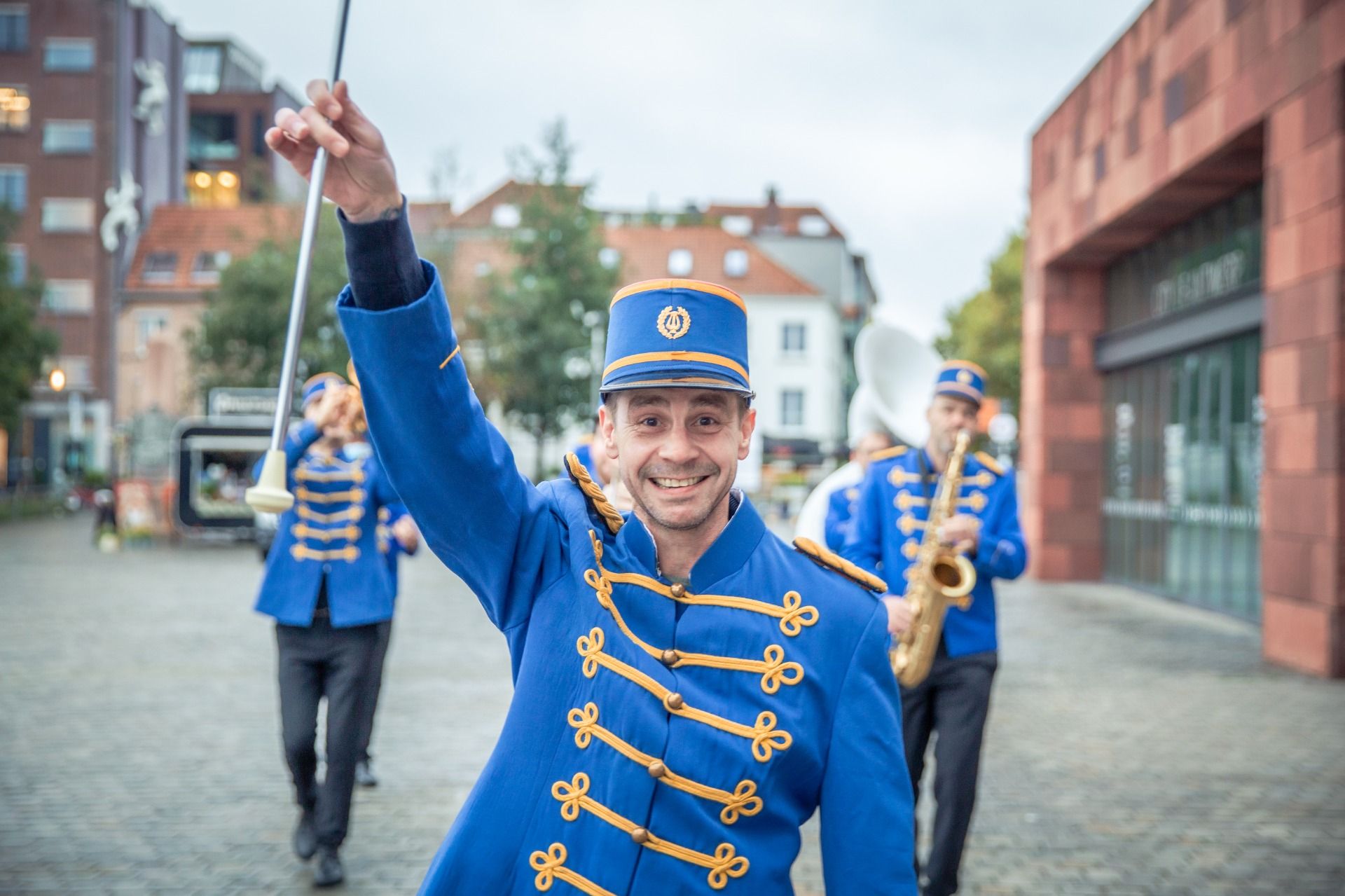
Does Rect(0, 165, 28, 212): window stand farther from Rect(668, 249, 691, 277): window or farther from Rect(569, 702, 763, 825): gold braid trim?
Rect(569, 702, 763, 825): gold braid trim

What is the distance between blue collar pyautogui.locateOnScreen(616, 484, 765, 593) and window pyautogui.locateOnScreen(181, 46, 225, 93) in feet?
263

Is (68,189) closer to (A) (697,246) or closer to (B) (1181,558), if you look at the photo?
(A) (697,246)

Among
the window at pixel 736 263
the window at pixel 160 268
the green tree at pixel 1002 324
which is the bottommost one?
the green tree at pixel 1002 324

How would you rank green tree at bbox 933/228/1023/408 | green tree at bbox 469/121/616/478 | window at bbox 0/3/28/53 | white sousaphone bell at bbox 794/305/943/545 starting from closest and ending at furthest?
white sousaphone bell at bbox 794/305/943/545 → green tree at bbox 469/121/616/478 → green tree at bbox 933/228/1023/408 → window at bbox 0/3/28/53

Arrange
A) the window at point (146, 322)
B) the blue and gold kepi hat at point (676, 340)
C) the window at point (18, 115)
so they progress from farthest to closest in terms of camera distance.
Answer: the window at point (146, 322)
the window at point (18, 115)
the blue and gold kepi hat at point (676, 340)

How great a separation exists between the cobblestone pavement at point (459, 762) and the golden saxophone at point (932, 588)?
1110 millimetres

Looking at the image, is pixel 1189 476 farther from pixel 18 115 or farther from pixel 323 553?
pixel 18 115

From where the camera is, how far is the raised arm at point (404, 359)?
194 cm

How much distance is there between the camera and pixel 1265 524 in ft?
40.9

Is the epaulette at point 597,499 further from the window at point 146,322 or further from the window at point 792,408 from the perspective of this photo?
the window at point 792,408

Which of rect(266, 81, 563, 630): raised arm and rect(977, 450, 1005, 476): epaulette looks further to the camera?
rect(977, 450, 1005, 476): epaulette

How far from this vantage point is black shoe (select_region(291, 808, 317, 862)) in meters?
5.89

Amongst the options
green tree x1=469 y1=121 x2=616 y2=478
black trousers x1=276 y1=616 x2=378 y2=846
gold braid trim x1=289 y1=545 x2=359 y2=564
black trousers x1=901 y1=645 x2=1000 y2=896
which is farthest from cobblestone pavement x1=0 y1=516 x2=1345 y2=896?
green tree x1=469 y1=121 x2=616 y2=478

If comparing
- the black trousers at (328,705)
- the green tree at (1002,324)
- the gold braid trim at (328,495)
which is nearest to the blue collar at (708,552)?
the black trousers at (328,705)
